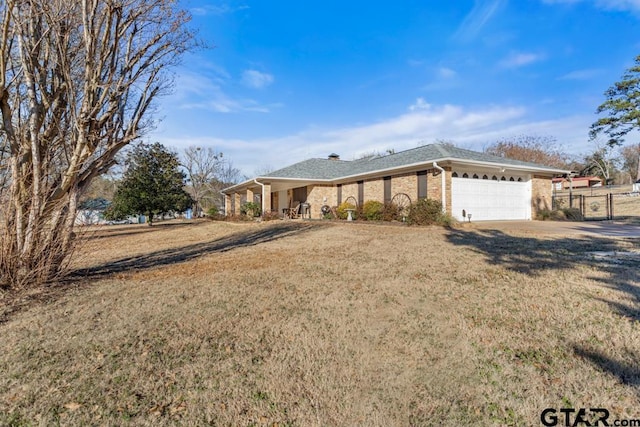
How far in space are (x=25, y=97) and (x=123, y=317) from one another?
4427 mm

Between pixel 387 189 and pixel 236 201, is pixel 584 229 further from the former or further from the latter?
pixel 236 201

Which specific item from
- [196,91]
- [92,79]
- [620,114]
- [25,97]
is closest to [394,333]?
[92,79]

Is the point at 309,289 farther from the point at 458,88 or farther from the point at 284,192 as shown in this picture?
the point at 284,192

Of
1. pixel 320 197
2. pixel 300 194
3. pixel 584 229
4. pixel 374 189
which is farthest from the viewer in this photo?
pixel 300 194

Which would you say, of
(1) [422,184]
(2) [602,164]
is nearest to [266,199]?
(1) [422,184]

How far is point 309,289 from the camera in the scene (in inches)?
182

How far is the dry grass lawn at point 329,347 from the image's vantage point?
6.98ft

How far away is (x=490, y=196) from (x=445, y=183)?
11.5 feet

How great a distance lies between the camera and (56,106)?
521 centimetres

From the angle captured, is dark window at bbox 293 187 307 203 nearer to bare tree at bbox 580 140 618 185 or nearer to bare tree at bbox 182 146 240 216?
bare tree at bbox 182 146 240 216

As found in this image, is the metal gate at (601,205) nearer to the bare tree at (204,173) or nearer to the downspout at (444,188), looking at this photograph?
the downspout at (444,188)

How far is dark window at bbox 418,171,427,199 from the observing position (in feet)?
46.4

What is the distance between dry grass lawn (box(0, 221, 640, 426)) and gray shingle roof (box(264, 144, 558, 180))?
31.7 ft

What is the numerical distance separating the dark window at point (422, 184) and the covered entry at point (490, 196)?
3.72ft
